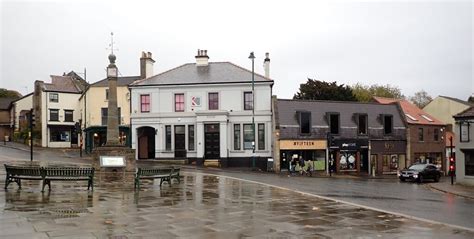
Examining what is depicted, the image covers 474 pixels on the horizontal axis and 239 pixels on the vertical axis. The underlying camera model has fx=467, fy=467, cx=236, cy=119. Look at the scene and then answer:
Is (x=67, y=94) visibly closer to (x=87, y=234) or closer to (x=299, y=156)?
(x=299, y=156)

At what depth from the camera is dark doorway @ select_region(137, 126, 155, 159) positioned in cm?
4403

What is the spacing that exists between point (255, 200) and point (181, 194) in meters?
2.99

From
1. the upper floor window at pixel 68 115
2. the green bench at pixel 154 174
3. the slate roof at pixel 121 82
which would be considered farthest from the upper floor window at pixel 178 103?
the upper floor window at pixel 68 115

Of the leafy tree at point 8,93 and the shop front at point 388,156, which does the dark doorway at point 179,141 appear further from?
the leafy tree at point 8,93

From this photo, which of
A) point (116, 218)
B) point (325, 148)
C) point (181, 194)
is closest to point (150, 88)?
point (325, 148)

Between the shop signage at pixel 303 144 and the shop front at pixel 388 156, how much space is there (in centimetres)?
537

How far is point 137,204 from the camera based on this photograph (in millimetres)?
14773

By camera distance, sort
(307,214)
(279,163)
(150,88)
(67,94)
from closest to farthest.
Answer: (307,214) < (279,163) < (150,88) < (67,94)

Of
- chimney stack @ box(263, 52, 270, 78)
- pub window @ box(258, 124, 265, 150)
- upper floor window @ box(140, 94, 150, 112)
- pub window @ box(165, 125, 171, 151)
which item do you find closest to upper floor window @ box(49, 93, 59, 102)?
upper floor window @ box(140, 94, 150, 112)

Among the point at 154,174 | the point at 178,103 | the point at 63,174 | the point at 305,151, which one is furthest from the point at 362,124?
the point at 63,174

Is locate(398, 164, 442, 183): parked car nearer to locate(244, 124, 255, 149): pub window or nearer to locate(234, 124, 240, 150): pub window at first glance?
locate(244, 124, 255, 149): pub window

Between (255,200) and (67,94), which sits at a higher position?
(67,94)

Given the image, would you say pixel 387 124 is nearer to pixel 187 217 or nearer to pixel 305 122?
pixel 305 122

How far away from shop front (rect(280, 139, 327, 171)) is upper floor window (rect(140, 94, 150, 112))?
42.5 ft
